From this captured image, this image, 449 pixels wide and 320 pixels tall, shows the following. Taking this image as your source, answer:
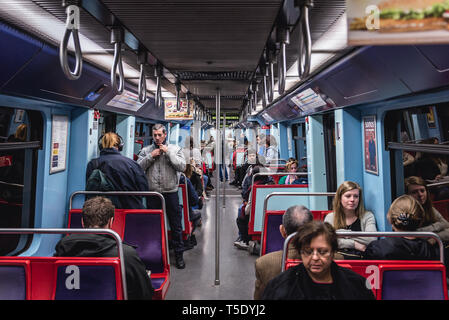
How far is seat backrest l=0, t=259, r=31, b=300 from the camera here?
1.79 meters

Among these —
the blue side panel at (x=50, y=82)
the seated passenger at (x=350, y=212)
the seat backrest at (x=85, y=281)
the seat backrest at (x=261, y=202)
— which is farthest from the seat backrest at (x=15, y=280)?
the seat backrest at (x=261, y=202)

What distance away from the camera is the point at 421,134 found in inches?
177

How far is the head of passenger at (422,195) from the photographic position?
130 inches

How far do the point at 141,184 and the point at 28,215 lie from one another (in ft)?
4.65

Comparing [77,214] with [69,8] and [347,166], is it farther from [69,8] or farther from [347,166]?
[347,166]

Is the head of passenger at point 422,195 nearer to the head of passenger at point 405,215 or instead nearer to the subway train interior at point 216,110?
the subway train interior at point 216,110

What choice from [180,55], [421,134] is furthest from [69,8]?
[421,134]

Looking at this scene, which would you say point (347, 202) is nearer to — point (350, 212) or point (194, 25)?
point (350, 212)

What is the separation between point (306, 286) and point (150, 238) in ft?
6.39

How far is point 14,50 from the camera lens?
2.31 m

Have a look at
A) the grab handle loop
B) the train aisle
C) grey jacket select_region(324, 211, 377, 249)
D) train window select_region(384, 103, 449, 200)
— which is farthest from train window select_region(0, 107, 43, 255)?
train window select_region(384, 103, 449, 200)

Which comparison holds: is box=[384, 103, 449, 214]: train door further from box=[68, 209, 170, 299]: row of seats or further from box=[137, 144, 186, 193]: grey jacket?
box=[68, 209, 170, 299]: row of seats

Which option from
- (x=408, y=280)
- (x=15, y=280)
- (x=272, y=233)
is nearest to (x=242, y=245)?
(x=272, y=233)

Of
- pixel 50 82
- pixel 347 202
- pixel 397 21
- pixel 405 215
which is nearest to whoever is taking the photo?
pixel 397 21
